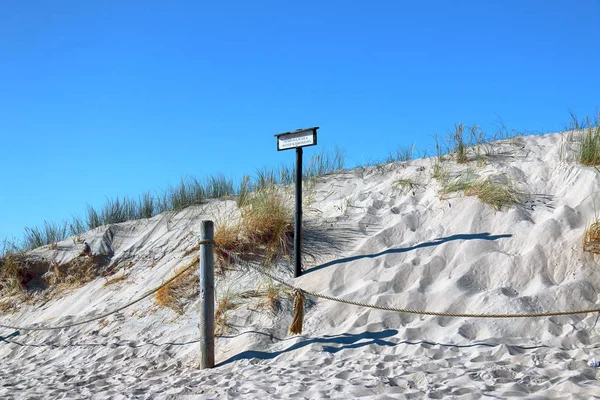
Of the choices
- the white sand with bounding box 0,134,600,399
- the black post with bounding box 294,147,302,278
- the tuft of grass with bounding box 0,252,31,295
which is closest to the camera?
the white sand with bounding box 0,134,600,399

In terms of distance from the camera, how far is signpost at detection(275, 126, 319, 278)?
6.92 metres

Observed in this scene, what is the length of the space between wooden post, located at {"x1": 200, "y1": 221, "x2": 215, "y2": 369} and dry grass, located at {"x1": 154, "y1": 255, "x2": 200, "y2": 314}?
4.84 ft

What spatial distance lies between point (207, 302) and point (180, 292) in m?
1.84

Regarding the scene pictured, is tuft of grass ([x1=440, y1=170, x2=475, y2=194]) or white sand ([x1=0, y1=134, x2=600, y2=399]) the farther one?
tuft of grass ([x1=440, y1=170, x2=475, y2=194])

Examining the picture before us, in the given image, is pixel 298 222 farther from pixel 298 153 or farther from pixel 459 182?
pixel 459 182

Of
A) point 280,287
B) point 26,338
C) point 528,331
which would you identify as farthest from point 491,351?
point 26,338

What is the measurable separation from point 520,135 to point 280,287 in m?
4.74

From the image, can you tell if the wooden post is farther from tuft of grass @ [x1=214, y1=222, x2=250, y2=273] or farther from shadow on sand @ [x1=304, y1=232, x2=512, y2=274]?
tuft of grass @ [x1=214, y1=222, x2=250, y2=273]

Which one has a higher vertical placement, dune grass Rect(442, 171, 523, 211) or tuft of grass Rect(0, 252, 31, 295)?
dune grass Rect(442, 171, 523, 211)

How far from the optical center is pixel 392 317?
19.7 feet

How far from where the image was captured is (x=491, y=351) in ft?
16.7

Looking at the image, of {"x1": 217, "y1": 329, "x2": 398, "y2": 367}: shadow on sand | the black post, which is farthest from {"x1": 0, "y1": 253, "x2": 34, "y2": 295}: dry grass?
A: {"x1": 217, "y1": 329, "x2": 398, "y2": 367}: shadow on sand

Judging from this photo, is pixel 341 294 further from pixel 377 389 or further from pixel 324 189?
pixel 324 189

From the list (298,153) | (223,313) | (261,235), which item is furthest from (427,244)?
(223,313)
